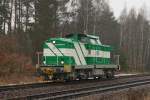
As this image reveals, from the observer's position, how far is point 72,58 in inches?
931

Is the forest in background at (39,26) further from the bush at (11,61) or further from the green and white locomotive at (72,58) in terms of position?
the green and white locomotive at (72,58)

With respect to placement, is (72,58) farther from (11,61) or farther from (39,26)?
(39,26)

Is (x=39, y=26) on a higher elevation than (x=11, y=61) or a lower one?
higher

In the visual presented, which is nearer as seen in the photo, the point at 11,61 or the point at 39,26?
the point at 11,61

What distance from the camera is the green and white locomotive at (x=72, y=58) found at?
Result: 22.7 meters

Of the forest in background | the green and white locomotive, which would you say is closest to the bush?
the forest in background

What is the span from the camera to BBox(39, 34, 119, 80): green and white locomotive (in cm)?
2267

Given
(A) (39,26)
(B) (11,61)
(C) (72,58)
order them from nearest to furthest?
(C) (72,58)
(B) (11,61)
(A) (39,26)

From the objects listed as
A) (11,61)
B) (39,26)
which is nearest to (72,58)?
(11,61)

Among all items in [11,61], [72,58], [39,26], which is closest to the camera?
[72,58]

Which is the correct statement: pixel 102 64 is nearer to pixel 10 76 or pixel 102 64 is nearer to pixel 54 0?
pixel 10 76

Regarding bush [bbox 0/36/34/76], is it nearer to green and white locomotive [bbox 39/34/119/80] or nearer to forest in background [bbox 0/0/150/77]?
forest in background [bbox 0/0/150/77]

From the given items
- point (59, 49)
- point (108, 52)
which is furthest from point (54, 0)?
point (59, 49)

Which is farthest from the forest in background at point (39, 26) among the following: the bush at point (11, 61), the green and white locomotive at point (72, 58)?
the green and white locomotive at point (72, 58)
